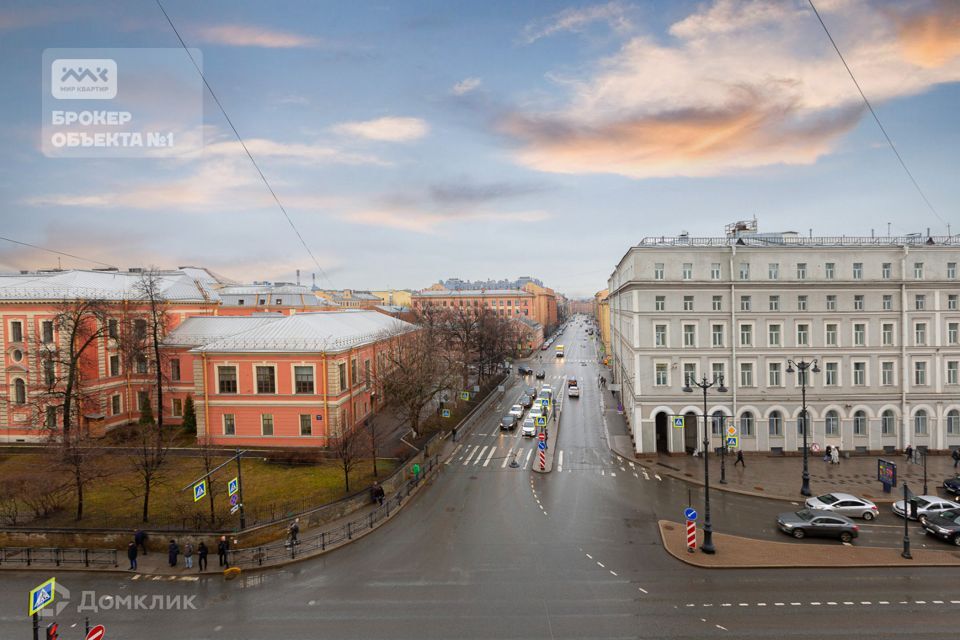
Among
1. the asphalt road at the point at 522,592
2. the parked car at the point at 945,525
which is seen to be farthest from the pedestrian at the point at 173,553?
the parked car at the point at 945,525

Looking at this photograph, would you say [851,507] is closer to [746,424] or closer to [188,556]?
[746,424]

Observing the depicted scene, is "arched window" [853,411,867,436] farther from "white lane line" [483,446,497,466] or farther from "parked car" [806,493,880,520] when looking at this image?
"white lane line" [483,446,497,466]

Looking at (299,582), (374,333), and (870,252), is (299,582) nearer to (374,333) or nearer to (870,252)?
(374,333)

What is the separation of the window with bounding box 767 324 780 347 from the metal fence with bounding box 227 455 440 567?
29.8 m

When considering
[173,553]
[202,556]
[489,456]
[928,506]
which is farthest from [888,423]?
→ [173,553]

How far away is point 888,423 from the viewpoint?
37938 millimetres

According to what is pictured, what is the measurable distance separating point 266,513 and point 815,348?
39.4 meters

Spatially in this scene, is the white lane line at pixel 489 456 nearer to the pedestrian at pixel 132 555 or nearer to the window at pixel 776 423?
the window at pixel 776 423

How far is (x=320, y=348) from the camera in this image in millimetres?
39750

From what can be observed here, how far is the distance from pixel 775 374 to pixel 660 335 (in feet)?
29.8

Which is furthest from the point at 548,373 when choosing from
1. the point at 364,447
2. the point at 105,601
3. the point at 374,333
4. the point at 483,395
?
the point at 105,601

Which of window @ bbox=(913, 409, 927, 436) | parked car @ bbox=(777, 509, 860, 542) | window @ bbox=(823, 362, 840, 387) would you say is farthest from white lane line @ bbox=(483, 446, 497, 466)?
window @ bbox=(913, 409, 927, 436)

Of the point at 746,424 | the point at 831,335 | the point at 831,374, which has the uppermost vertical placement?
the point at 831,335

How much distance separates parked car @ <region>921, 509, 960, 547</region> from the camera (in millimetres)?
23234
